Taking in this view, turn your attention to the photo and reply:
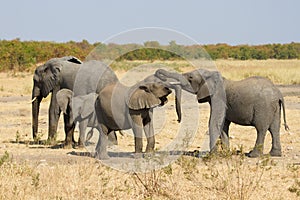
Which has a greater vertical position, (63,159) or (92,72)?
(92,72)

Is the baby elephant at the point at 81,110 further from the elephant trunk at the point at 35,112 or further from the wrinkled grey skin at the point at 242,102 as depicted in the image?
the elephant trunk at the point at 35,112

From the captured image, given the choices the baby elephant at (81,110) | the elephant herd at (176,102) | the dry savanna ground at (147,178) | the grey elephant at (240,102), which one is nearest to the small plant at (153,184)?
the dry savanna ground at (147,178)

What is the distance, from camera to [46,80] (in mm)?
14977

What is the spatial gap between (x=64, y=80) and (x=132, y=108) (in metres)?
4.13

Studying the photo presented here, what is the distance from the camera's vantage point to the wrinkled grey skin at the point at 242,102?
1142cm

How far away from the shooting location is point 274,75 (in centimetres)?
3256

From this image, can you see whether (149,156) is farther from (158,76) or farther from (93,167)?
(158,76)

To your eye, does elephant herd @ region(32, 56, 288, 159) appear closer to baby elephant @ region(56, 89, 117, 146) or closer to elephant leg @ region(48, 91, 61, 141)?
baby elephant @ region(56, 89, 117, 146)

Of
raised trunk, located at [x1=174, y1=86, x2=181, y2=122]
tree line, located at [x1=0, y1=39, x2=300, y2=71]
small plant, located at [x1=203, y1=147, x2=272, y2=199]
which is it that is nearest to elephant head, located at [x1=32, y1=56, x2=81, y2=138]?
tree line, located at [x1=0, y1=39, x2=300, y2=71]

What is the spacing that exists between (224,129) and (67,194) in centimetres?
424

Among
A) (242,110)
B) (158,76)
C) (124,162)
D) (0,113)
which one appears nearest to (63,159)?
(124,162)

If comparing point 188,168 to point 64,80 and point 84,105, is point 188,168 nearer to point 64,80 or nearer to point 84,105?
point 84,105

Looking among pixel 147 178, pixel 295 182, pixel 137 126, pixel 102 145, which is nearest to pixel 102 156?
pixel 102 145

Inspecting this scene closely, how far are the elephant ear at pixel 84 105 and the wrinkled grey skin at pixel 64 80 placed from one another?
0.62 meters
